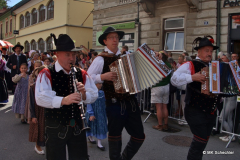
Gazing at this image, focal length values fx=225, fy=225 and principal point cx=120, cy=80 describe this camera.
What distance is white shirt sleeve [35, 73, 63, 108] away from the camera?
2.49 m

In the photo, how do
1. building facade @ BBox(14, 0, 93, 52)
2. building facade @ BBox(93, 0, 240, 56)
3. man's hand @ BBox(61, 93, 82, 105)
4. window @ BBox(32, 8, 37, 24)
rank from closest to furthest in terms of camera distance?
man's hand @ BBox(61, 93, 82, 105) < building facade @ BBox(93, 0, 240, 56) < building facade @ BBox(14, 0, 93, 52) < window @ BBox(32, 8, 37, 24)

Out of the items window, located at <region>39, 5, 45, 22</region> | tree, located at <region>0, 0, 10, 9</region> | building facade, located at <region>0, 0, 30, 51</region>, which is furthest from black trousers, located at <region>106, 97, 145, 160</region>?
tree, located at <region>0, 0, 10, 9</region>

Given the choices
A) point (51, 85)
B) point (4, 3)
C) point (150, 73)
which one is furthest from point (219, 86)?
point (4, 3)

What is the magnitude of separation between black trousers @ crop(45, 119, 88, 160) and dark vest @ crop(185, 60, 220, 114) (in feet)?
5.74

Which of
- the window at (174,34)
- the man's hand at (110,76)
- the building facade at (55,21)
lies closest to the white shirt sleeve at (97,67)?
the man's hand at (110,76)

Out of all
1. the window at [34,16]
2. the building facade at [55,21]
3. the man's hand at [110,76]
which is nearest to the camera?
the man's hand at [110,76]

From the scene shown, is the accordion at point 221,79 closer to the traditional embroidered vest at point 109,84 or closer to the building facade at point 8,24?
the traditional embroidered vest at point 109,84

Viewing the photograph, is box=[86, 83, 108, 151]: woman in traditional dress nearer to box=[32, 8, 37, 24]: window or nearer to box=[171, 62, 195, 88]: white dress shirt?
box=[171, 62, 195, 88]: white dress shirt

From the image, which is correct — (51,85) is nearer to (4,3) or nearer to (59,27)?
(59,27)

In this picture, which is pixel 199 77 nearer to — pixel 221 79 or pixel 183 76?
pixel 183 76

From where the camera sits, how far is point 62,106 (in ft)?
8.73

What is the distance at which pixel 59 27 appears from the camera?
23.2 meters

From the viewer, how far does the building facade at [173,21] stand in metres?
10.2

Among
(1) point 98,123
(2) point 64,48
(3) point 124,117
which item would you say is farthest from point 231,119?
(2) point 64,48
